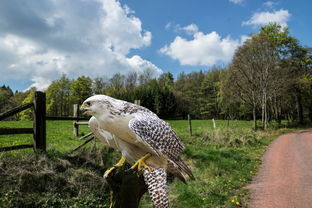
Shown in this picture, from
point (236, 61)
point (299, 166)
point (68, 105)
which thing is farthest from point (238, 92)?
point (68, 105)

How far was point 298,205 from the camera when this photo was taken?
5277 millimetres

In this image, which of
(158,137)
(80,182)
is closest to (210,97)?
(80,182)

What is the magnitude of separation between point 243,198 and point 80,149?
4.82 meters

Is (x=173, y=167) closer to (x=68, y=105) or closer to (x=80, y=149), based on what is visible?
(x=80, y=149)

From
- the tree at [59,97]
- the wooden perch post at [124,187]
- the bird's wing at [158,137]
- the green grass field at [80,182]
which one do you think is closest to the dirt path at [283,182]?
the green grass field at [80,182]

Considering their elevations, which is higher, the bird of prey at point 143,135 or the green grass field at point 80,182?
the bird of prey at point 143,135

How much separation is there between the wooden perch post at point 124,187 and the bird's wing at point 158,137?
33 cm

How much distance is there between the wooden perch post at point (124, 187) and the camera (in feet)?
5.80

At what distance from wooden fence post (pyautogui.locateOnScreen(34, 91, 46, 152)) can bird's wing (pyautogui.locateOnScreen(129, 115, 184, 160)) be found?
198 inches

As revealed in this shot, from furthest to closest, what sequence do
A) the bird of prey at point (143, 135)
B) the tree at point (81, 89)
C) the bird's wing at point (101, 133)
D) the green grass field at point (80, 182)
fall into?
the tree at point (81, 89), the green grass field at point (80, 182), the bird's wing at point (101, 133), the bird of prey at point (143, 135)

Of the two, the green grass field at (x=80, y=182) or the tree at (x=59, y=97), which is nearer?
the green grass field at (x=80, y=182)

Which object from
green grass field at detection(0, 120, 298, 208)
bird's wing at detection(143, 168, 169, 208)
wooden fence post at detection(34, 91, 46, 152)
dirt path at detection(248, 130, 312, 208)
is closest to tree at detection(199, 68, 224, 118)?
dirt path at detection(248, 130, 312, 208)

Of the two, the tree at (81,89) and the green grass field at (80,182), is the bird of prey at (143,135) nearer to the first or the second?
the green grass field at (80,182)

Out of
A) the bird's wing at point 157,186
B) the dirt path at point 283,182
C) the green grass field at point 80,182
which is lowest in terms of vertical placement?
the dirt path at point 283,182
